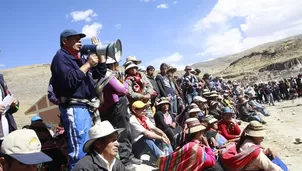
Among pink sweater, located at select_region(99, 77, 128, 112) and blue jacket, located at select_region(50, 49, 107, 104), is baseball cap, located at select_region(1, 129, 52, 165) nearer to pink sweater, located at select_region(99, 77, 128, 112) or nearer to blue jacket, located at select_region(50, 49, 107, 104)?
blue jacket, located at select_region(50, 49, 107, 104)

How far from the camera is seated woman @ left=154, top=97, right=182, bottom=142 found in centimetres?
690

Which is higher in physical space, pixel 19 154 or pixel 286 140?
pixel 19 154

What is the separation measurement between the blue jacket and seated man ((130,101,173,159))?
2.08 metres

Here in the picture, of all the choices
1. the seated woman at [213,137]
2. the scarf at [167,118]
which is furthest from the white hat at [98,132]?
the scarf at [167,118]

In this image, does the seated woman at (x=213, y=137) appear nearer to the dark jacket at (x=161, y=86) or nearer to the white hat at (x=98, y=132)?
the dark jacket at (x=161, y=86)

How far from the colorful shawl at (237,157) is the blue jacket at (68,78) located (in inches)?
92.2

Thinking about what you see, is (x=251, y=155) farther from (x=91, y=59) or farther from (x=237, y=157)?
(x=91, y=59)

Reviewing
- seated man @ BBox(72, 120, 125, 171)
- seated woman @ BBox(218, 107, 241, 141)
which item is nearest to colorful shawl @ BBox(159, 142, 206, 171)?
seated man @ BBox(72, 120, 125, 171)

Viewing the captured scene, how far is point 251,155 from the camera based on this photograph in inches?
185

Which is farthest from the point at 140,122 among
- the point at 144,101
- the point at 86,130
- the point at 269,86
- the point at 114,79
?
the point at 269,86

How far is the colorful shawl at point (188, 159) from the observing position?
189 inches

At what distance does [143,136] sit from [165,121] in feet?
4.28

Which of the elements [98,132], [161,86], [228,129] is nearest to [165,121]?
[228,129]

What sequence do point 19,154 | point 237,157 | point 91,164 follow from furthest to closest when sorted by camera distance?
point 237,157 < point 91,164 < point 19,154
